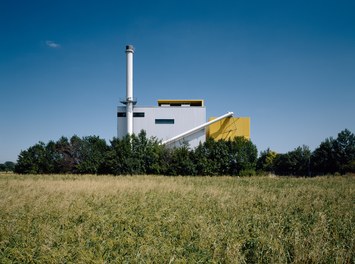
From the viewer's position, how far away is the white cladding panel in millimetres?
42219

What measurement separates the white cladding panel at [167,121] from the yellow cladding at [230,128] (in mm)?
2703

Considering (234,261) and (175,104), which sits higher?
(175,104)

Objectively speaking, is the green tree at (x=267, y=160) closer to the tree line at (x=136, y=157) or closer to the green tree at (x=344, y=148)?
the green tree at (x=344, y=148)

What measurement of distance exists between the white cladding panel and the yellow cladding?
106 inches

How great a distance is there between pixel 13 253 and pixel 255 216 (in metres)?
6.35

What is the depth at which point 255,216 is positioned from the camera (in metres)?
6.95

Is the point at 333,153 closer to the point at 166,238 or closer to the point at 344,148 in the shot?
the point at 344,148

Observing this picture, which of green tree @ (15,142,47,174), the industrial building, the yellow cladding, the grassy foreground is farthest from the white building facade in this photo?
the grassy foreground

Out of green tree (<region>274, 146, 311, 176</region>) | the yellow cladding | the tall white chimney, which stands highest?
the tall white chimney

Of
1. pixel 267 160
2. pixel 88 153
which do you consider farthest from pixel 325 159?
pixel 88 153

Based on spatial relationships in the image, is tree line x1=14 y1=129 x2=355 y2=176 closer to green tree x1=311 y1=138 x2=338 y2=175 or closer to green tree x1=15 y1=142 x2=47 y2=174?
green tree x1=15 y1=142 x2=47 y2=174

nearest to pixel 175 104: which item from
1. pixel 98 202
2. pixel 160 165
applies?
pixel 160 165

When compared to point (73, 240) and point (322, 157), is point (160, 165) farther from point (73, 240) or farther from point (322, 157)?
point (322, 157)

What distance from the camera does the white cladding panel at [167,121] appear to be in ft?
139
